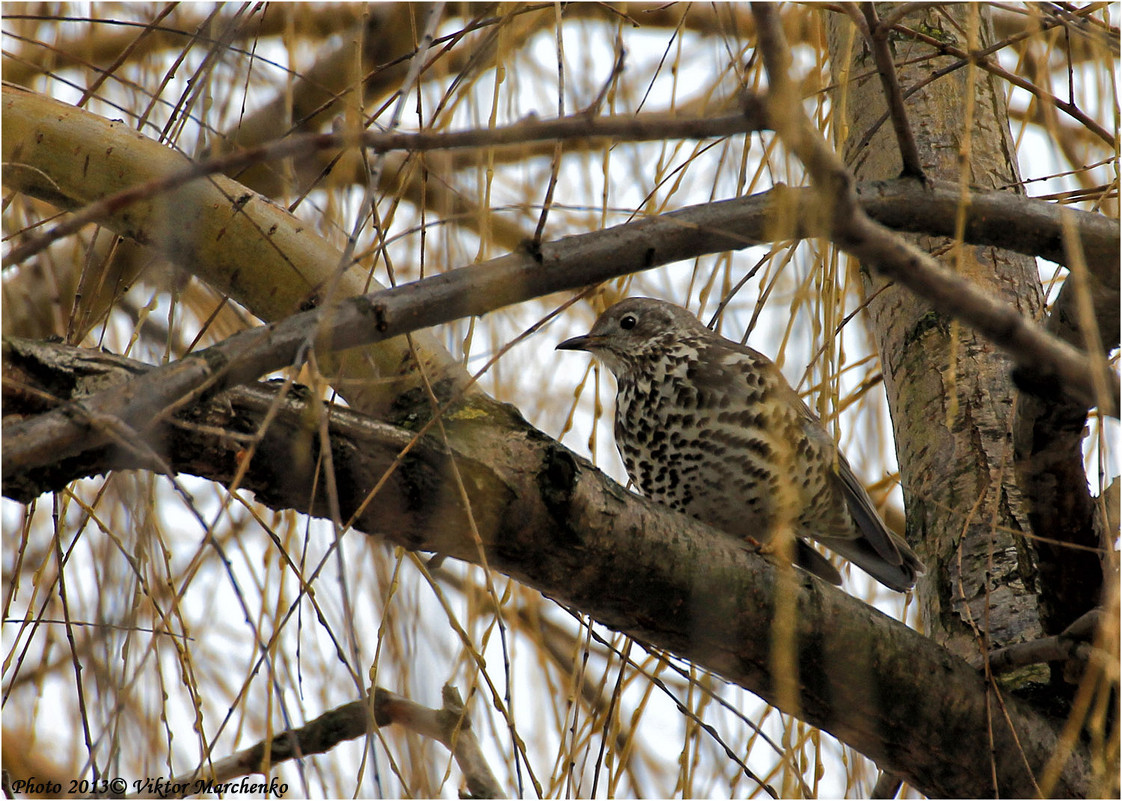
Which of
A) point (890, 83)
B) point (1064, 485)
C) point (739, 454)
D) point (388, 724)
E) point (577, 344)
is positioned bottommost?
point (388, 724)

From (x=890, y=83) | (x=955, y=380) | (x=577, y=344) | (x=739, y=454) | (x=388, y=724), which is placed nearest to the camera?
(x=890, y=83)

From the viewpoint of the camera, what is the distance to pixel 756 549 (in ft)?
8.25

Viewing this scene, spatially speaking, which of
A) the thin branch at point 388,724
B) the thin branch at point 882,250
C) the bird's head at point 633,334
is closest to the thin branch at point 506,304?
the thin branch at point 882,250

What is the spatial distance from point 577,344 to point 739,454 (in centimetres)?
80

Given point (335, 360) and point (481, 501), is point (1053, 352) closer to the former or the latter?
point (481, 501)

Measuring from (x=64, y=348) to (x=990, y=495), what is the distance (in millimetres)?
2338

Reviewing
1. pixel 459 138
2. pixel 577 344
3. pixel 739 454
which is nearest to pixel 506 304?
pixel 459 138

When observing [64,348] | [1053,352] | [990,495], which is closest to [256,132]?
[64,348]

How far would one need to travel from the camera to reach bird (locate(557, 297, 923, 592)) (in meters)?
3.54

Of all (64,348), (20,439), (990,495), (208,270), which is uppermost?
(208,270)

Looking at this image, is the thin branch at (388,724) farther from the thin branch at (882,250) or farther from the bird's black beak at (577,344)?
the bird's black beak at (577,344)

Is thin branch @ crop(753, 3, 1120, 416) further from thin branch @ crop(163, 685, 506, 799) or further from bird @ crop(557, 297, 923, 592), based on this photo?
bird @ crop(557, 297, 923, 592)

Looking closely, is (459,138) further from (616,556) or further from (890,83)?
(616,556)

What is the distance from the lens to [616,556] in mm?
2197
